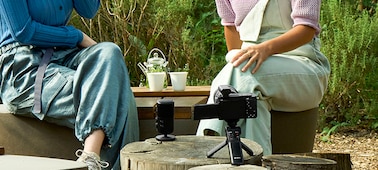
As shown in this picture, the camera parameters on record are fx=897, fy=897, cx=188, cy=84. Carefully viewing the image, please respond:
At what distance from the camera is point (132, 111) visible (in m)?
4.51

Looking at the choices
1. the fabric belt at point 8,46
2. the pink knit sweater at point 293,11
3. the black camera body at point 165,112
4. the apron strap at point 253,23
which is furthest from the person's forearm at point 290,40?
the fabric belt at point 8,46

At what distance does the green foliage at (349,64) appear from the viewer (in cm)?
679

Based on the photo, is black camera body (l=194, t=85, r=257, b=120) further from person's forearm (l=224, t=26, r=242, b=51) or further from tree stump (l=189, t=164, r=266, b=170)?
person's forearm (l=224, t=26, r=242, b=51)

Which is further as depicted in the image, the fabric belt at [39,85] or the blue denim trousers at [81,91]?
the fabric belt at [39,85]

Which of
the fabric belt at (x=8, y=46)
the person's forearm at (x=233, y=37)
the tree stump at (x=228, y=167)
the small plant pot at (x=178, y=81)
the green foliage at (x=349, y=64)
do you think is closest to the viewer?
the tree stump at (x=228, y=167)

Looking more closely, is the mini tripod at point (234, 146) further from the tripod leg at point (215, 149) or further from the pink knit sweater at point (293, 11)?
the pink knit sweater at point (293, 11)

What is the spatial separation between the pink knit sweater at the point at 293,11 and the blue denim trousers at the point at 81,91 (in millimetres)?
673

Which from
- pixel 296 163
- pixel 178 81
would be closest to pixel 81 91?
pixel 178 81

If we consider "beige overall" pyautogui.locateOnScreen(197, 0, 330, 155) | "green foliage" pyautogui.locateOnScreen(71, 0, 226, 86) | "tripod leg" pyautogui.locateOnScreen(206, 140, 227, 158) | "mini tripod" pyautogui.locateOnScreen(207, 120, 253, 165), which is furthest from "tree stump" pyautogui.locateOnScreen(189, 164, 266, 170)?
"green foliage" pyautogui.locateOnScreen(71, 0, 226, 86)

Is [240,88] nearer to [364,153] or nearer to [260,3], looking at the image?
[260,3]

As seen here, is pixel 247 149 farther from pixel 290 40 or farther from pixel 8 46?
pixel 8 46

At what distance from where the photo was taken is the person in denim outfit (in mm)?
4281

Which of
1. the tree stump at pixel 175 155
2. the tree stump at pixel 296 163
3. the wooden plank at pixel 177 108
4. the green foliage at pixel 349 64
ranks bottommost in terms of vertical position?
the green foliage at pixel 349 64

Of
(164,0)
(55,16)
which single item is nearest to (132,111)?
(55,16)
